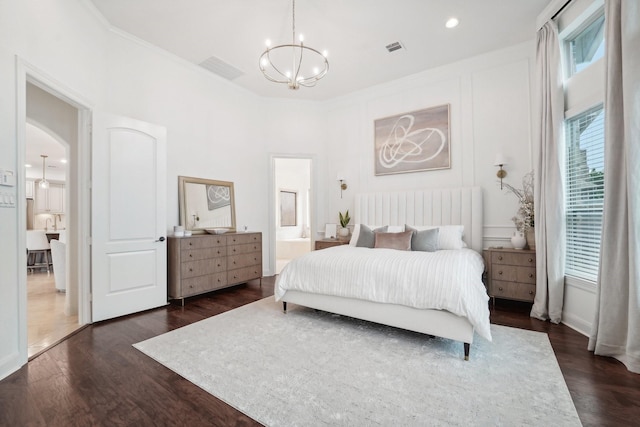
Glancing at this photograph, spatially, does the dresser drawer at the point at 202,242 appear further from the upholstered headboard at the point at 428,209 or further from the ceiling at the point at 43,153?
the ceiling at the point at 43,153

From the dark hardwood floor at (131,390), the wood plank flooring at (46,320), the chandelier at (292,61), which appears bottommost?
the wood plank flooring at (46,320)

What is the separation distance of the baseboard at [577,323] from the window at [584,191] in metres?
0.43

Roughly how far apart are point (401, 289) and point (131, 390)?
2.19 metres

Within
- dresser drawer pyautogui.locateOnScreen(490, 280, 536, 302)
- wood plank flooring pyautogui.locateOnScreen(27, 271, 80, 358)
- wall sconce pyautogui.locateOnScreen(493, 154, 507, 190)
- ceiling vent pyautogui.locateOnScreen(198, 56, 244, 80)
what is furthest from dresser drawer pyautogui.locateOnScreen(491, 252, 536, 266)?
Answer: wood plank flooring pyautogui.locateOnScreen(27, 271, 80, 358)

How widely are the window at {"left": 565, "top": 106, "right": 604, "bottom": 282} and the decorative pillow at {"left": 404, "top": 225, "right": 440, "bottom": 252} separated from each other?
1368mm

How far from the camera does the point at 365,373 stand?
2.18 m

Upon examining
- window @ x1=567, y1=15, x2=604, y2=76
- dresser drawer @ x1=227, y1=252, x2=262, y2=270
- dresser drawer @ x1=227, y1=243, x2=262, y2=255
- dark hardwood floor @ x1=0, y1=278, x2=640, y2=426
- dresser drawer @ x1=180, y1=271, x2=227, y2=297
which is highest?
window @ x1=567, y1=15, x2=604, y2=76

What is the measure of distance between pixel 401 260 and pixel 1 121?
345cm

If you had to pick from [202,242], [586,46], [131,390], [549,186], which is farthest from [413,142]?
[131,390]

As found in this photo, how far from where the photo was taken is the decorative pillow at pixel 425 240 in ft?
12.6

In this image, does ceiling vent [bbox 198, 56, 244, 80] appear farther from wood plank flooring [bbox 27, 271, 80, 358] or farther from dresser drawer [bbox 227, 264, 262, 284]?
wood plank flooring [bbox 27, 271, 80, 358]

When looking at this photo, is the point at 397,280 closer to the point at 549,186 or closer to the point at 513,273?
the point at 513,273

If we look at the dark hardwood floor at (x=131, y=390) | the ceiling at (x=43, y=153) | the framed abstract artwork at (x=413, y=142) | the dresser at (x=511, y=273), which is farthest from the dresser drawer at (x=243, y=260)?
the ceiling at (x=43, y=153)

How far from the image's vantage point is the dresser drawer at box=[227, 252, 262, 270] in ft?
15.2
